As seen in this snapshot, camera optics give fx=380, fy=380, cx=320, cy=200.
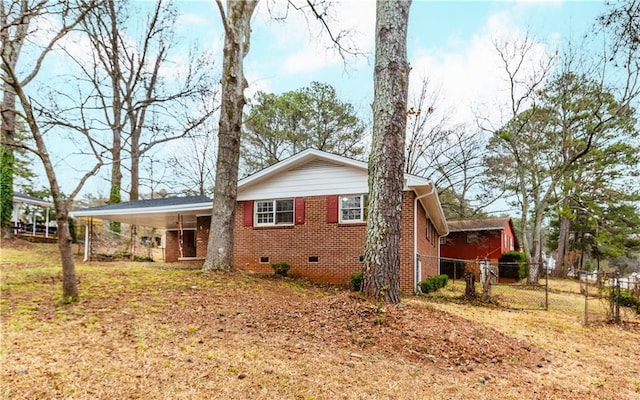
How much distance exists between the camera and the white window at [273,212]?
12.9m

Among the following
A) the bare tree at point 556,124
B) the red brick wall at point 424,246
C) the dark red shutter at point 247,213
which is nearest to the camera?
the red brick wall at point 424,246

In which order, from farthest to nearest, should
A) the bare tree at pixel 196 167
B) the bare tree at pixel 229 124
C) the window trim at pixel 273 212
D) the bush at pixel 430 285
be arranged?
the bare tree at pixel 196 167, the window trim at pixel 273 212, the bush at pixel 430 285, the bare tree at pixel 229 124

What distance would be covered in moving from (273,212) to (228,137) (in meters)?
3.98

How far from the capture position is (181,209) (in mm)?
13969

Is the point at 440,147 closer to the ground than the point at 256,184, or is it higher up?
higher up

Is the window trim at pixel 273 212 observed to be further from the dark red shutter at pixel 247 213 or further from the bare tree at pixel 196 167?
the bare tree at pixel 196 167

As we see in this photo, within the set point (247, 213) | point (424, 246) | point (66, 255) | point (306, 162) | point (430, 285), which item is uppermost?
point (306, 162)

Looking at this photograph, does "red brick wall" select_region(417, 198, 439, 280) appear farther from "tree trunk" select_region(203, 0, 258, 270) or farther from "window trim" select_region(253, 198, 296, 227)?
"tree trunk" select_region(203, 0, 258, 270)

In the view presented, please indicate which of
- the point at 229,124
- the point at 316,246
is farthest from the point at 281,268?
the point at 229,124

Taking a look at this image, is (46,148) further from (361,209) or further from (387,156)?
(361,209)

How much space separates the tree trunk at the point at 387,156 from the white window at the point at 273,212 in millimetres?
7140

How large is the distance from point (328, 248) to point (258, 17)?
7.35m

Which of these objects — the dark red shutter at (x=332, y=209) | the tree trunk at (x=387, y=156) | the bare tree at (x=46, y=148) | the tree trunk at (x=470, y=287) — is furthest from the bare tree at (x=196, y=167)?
the tree trunk at (x=387, y=156)

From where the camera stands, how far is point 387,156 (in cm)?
589
